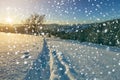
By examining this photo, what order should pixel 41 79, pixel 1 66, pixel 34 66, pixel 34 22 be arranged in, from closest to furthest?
pixel 41 79, pixel 1 66, pixel 34 66, pixel 34 22

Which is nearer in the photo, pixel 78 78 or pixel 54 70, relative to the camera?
pixel 78 78

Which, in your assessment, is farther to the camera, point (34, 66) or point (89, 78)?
point (34, 66)

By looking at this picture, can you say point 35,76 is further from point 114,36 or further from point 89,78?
point 114,36

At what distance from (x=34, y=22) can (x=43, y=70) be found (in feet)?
198

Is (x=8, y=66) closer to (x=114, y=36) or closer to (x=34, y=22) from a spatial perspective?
(x=114, y=36)

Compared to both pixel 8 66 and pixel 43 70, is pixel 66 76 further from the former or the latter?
pixel 8 66

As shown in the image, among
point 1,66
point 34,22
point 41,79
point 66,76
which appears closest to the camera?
point 41,79

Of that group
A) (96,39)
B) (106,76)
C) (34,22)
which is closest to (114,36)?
(96,39)

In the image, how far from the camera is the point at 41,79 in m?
5.89

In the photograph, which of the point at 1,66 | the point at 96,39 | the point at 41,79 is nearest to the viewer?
the point at 41,79

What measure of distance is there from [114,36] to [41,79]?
25.3m

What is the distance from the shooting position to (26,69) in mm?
6809

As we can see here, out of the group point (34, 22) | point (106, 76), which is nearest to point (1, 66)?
point (106, 76)

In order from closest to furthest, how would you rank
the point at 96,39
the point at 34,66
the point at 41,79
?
the point at 41,79, the point at 34,66, the point at 96,39
